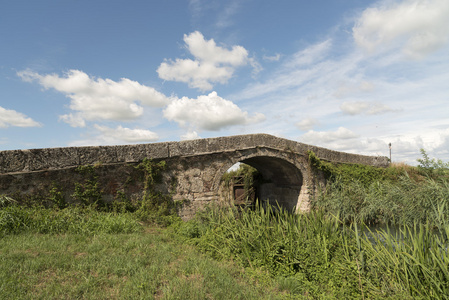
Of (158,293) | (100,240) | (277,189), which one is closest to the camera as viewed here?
(158,293)

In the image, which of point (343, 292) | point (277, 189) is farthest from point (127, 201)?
point (277, 189)

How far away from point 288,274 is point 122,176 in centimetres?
461

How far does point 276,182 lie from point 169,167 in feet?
18.9

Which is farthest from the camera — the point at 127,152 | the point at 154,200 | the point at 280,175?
the point at 280,175

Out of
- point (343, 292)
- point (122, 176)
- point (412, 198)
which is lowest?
point (343, 292)

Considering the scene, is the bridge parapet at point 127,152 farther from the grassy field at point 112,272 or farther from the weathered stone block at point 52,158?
the grassy field at point 112,272

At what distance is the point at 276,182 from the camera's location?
37.4 ft

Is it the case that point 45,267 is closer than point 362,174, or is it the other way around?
point 45,267

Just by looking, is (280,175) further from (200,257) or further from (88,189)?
(88,189)

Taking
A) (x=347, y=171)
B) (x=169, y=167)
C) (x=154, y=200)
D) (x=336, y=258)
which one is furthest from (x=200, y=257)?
(x=347, y=171)

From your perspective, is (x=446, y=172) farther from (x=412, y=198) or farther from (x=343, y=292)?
(x=343, y=292)

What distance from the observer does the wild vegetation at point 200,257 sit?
3.10 metres

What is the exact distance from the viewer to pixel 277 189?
37.5 ft

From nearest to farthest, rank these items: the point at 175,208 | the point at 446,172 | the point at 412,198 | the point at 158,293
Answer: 1. the point at 158,293
2. the point at 175,208
3. the point at 412,198
4. the point at 446,172
